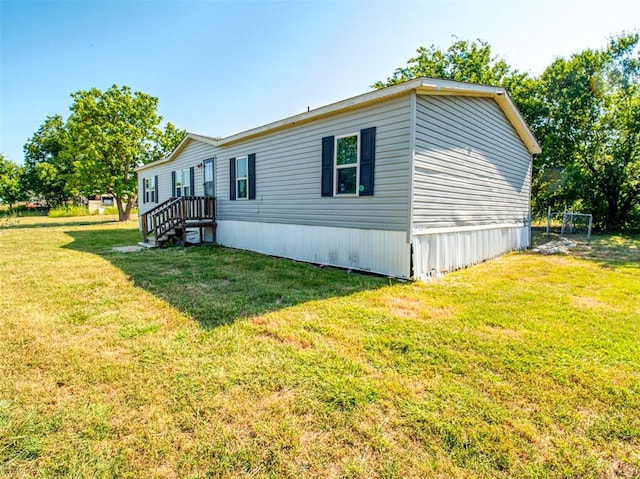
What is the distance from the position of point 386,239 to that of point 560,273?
147 inches

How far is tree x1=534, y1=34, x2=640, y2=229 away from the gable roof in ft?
22.2

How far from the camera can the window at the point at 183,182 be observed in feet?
42.7

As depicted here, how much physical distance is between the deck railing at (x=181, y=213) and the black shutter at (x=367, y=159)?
6.52m

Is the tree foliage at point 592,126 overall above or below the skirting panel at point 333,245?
above

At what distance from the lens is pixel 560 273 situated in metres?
6.69

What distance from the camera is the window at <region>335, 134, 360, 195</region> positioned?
688 cm

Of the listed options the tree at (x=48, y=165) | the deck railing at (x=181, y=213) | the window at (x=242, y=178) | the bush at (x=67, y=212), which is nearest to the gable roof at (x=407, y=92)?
the window at (x=242, y=178)

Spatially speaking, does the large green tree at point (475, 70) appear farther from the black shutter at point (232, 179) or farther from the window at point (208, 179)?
the window at point (208, 179)

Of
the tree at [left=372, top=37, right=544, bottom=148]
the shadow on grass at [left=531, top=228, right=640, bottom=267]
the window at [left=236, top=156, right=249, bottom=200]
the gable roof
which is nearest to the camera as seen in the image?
the gable roof

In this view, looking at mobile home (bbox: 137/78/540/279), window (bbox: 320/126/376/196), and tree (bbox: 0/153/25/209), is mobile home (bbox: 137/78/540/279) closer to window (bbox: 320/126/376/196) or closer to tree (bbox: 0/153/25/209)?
window (bbox: 320/126/376/196)

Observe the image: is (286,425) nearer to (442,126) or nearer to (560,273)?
(442,126)

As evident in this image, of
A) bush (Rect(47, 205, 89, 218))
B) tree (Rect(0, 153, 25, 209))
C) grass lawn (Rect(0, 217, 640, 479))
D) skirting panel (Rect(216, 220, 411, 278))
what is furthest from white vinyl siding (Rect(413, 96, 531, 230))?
tree (Rect(0, 153, 25, 209))

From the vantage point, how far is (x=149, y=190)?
17438mm

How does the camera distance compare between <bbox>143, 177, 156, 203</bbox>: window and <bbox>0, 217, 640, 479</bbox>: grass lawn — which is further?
<bbox>143, 177, 156, 203</bbox>: window
